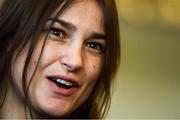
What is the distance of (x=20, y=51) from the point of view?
0.96m

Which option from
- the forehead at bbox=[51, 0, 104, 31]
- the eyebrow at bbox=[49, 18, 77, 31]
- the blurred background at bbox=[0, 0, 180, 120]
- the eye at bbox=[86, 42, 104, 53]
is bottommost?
the blurred background at bbox=[0, 0, 180, 120]

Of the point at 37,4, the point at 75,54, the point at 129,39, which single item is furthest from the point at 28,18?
the point at 129,39

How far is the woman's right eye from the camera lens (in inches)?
37.8

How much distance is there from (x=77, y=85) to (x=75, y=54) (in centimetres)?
9

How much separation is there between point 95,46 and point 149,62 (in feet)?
3.88

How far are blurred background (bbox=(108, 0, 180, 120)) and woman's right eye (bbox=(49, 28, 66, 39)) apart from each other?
106 cm

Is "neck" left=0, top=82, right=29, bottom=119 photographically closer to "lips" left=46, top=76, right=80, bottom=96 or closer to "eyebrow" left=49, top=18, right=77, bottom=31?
"lips" left=46, top=76, right=80, bottom=96

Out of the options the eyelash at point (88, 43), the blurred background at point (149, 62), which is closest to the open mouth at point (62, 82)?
the eyelash at point (88, 43)

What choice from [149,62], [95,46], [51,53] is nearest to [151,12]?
[149,62]

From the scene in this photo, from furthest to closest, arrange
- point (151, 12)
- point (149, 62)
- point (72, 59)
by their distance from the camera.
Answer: point (149, 62) → point (151, 12) → point (72, 59)

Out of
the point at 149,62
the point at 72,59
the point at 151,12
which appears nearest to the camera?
the point at 72,59

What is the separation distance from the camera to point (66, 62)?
92 cm

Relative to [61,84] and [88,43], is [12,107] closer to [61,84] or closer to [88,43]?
[61,84]

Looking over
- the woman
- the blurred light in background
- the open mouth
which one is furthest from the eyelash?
the blurred light in background
